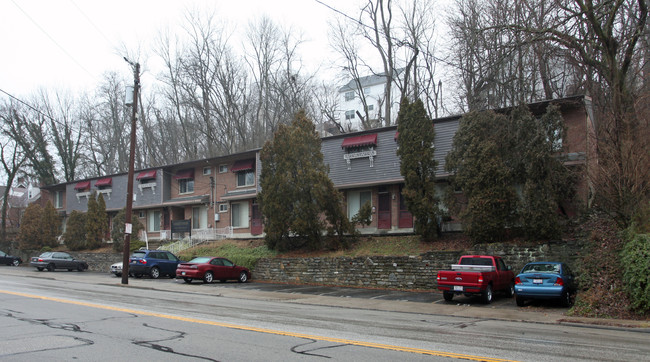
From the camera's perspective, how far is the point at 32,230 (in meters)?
45.3

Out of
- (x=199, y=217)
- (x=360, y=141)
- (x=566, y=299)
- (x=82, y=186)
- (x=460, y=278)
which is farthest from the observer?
(x=82, y=186)

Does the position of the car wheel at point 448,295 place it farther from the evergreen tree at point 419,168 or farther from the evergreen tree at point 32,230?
the evergreen tree at point 32,230

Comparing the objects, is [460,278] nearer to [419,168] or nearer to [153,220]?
[419,168]

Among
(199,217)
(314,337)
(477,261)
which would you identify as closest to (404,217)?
(477,261)

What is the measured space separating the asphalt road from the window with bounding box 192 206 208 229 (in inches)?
851

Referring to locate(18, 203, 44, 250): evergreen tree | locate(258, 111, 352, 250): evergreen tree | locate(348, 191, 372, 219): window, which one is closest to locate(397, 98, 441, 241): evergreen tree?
locate(258, 111, 352, 250): evergreen tree

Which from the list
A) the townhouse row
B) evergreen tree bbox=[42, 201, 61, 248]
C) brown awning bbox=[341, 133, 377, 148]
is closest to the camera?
the townhouse row

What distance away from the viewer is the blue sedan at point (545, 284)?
15.6 m

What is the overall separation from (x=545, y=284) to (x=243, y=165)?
23.6m

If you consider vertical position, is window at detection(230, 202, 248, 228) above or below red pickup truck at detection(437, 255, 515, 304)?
above

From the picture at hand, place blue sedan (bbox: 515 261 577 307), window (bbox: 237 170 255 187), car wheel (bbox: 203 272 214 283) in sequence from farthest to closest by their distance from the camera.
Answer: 1. window (bbox: 237 170 255 187)
2. car wheel (bbox: 203 272 214 283)
3. blue sedan (bbox: 515 261 577 307)

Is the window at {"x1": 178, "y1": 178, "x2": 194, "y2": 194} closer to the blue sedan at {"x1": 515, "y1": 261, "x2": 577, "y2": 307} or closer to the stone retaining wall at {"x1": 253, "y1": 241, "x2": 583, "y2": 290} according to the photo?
the stone retaining wall at {"x1": 253, "y1": 241, "x2": 583, "y2": 290}

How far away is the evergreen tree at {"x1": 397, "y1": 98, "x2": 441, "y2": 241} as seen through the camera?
922 inches

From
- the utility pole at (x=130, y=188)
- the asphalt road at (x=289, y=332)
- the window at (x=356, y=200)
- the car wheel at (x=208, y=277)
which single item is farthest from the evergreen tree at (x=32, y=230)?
the asphalt road at (x=289, y=332)
